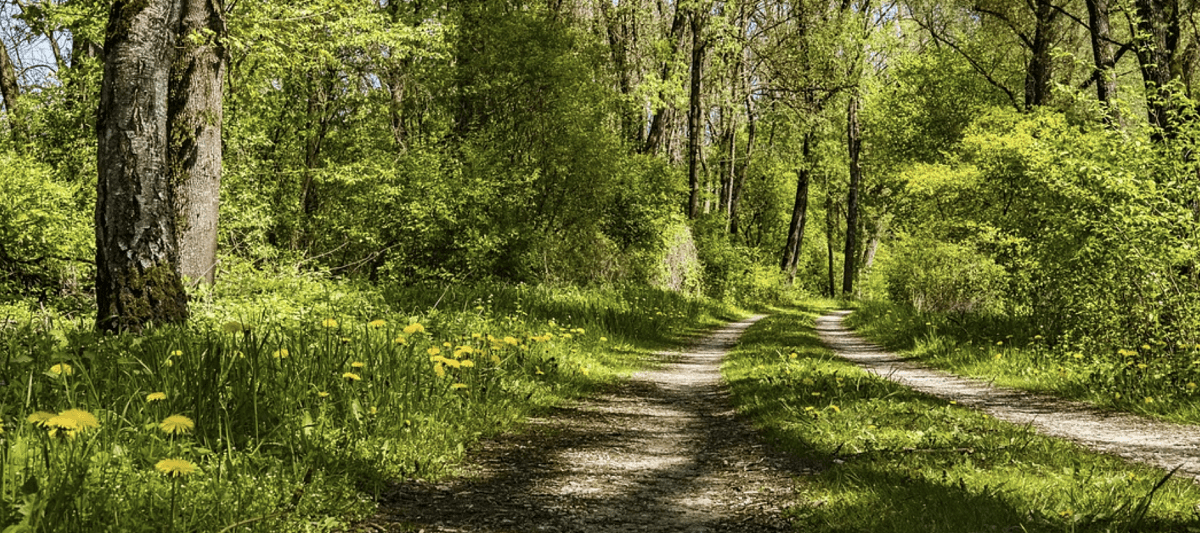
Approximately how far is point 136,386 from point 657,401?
17.0 ft

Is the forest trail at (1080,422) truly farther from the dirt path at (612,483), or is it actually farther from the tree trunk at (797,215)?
the tree trunk at (797,215)

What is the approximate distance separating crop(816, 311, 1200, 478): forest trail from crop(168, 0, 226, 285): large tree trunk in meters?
7.77

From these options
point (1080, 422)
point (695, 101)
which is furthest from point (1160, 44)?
point (695, 101)

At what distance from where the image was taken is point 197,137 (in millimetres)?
9398

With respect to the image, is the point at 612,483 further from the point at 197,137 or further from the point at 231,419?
the point at 197,137

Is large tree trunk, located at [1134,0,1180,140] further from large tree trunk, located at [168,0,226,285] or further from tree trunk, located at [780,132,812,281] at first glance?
tree trunk, located at [780,132,812,281]

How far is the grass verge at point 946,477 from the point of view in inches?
141

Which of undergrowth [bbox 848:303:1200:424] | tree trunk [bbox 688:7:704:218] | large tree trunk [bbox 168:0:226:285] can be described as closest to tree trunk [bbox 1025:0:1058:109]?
tree trunk [bbox 688:7:704:218]

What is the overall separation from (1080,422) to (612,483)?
16.8 feet

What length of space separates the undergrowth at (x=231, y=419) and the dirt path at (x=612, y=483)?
258 millimetres

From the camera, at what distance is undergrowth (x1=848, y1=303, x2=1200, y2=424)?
804cm

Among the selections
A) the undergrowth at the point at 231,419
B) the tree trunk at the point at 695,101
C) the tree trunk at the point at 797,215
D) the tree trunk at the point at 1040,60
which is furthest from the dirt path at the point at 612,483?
the tree trunk at the point at 797,215

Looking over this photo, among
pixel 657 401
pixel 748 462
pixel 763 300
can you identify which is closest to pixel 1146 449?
pixel 748 462

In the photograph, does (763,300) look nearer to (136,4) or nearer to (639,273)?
(639,273)
